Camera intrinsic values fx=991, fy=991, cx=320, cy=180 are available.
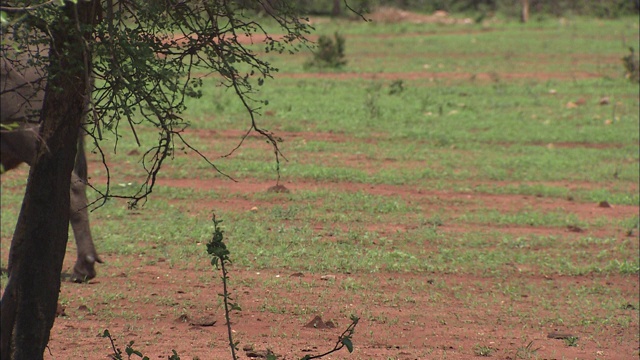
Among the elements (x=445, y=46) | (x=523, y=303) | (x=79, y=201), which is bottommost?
(x=523, y=303)

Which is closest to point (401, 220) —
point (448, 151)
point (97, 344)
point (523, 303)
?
point (523, 303)

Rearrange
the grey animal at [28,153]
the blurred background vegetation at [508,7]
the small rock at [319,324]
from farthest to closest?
the blurred background vegetation at [508,7]
the grey animal at [28,153]
the small rock at [319,324]

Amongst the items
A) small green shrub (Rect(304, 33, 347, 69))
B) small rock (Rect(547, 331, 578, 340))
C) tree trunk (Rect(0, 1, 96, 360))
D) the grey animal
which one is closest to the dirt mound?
small green shrub (Rect(304, 33, 347, 69))

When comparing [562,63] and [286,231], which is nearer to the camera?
[286,231]

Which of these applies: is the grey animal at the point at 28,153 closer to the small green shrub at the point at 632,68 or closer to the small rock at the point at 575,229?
the small rock at the point at 575,229

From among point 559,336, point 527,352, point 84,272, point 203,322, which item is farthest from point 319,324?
point 84,272

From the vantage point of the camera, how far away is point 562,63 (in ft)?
63.0

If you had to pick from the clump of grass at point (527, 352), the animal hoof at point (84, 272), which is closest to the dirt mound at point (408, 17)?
the animal hoof at point (84, 272)

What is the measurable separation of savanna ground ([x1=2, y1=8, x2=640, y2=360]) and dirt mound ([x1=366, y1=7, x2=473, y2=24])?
933cm

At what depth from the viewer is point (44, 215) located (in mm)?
4465

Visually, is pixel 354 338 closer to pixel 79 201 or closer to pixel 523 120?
pixel 79 201

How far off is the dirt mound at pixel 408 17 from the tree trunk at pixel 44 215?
2180 cm

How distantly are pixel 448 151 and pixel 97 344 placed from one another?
282 inches

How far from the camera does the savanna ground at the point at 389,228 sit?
21.5 ft
